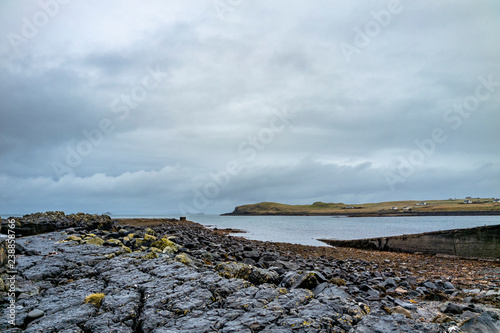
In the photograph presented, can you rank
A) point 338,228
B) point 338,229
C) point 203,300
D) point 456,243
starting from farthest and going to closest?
point 338,228, point 338,229, point 456,243, point 203,300

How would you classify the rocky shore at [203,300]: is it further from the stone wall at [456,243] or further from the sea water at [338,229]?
the sea water at [338,229]

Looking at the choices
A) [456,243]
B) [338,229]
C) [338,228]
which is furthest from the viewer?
[338,228]

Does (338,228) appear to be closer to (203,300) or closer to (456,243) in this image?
Result: (456,243)

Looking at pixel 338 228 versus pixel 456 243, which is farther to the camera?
pixel 338 228

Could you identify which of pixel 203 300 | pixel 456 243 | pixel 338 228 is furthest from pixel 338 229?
pixel 203 300

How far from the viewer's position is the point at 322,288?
638 cm

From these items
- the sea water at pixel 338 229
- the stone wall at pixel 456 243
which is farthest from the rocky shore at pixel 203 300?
the sea water at pixel 338 229

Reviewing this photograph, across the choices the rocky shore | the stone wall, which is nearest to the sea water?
the stone wall

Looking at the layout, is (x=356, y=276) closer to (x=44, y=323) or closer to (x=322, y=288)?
(x=322, y=288)

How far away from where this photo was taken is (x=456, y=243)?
56.7ft

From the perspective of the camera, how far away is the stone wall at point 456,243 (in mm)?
15866

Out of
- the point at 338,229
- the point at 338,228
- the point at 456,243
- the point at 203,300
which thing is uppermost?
the point at 203,300

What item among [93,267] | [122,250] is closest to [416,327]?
[93,267]

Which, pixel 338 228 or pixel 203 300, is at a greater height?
pixel 203 300
